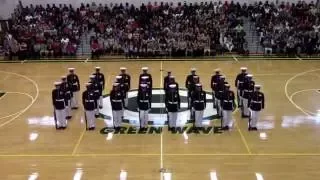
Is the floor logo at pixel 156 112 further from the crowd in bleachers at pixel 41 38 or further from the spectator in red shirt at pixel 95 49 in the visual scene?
the crowd in bleachers at pixel 41 38

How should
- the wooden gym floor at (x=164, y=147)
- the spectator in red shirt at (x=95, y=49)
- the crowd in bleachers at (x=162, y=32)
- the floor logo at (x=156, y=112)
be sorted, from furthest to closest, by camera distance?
1. the crowd in bleachers at (x=162, y=32)
2. the spectator in red shirt at (x=95, y=49)
3. the floor logo at (x=156, y=112)
4. the wooden gym floor at (x=164, y=147)

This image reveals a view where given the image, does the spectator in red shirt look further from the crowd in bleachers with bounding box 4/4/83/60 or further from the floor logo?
the floor logo

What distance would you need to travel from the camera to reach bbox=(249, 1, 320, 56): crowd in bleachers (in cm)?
2712

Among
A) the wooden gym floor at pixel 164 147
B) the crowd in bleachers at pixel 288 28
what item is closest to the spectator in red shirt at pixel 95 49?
the wooden gym floor at pixel 164 147

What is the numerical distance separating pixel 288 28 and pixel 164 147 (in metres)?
15.8

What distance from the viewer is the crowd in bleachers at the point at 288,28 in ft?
89.0

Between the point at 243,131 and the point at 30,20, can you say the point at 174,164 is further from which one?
the point at 30,20

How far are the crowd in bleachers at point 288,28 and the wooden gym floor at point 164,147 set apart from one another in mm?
6985

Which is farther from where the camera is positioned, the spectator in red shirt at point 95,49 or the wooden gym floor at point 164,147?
the spectator in red shirt at point 95,49

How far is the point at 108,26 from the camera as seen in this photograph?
27984mm

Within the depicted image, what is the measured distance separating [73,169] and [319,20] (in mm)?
20065

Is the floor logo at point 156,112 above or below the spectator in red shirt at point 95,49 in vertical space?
below

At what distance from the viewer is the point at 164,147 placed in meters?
14.5

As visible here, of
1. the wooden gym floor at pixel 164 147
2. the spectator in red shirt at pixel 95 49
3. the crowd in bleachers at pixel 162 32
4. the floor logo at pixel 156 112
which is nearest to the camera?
the wooden gym floor at pixel 164 147
